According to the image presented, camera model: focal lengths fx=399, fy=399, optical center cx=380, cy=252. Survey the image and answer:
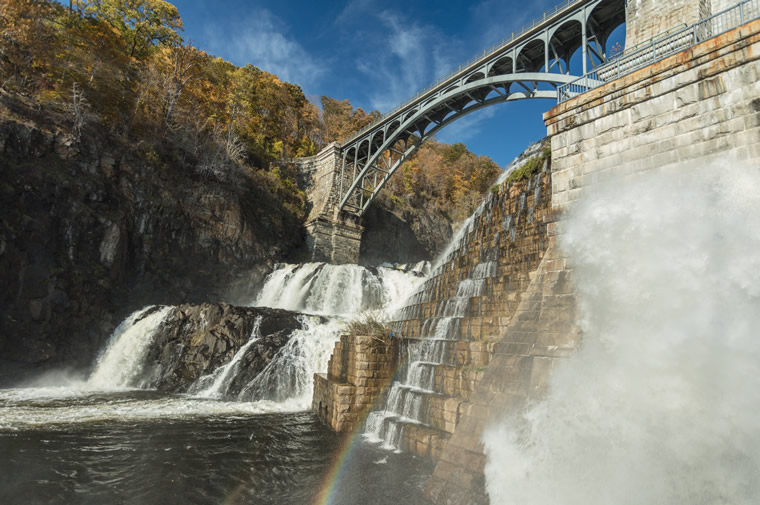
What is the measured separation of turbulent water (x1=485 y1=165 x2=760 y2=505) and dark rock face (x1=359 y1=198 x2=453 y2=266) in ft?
87.6

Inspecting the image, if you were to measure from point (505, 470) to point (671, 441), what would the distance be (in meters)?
1.68

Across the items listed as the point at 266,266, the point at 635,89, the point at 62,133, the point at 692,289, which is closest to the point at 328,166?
the point at 266,266

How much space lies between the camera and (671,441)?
384cm

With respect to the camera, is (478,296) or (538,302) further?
(478,296)

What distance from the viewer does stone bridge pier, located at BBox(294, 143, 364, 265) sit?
2770 centimetres

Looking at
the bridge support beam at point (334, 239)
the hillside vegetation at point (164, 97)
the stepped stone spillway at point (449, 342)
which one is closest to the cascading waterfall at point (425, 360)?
the stepped stone spillway at point (449, 342)

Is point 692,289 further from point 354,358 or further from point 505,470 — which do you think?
point 354,358

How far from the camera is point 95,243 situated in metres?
16.8

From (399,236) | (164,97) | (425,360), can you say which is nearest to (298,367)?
(425,360)

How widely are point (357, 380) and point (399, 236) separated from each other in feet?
87.3

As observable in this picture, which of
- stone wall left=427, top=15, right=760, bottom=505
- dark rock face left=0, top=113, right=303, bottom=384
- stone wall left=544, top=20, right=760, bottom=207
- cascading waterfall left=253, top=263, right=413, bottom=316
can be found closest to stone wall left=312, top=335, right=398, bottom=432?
stone wall left=427, top=15, right=760, bottom=505

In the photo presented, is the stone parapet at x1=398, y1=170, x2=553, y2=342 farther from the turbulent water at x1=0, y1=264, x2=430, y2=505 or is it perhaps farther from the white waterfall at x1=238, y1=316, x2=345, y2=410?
the turbulent water at x1=0, y1=264, x2=430, y2=505

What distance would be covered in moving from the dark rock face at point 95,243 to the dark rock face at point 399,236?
10064 mm

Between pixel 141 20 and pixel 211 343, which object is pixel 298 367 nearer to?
pixel 211 343
